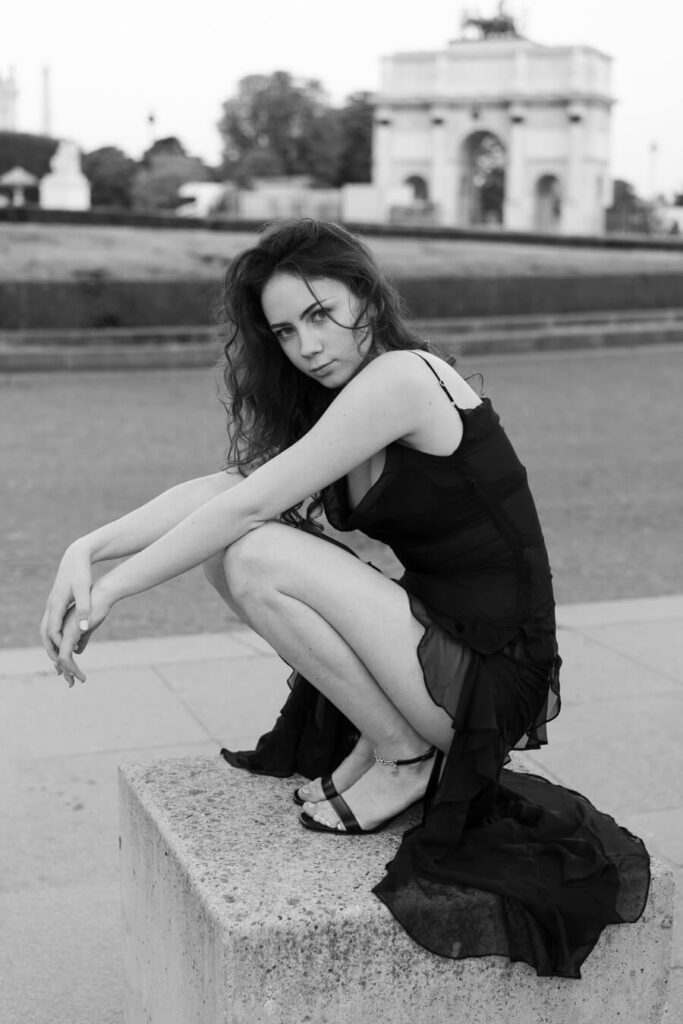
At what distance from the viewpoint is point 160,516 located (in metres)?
2.67

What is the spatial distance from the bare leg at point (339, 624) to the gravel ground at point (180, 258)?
47.3 ft

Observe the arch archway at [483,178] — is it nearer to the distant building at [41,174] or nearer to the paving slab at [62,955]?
the distant building at [41,174]

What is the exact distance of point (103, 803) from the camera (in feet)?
11.5

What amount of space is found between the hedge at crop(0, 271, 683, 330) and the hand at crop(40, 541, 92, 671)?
11.1m

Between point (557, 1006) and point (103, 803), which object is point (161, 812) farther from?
point (103, 803)

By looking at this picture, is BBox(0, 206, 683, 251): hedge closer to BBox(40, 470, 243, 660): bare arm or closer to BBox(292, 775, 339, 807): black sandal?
BBox(40, 470, 243, 660): bare arm

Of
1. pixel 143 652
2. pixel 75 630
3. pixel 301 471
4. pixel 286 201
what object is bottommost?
pixel 143 652

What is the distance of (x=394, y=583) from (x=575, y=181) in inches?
2517

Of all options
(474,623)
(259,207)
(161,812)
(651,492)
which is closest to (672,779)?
(474,623)

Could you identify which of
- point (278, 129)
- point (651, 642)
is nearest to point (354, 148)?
point (278, 129)

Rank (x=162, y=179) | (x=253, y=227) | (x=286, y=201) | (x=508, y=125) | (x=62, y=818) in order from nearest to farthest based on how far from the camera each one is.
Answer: (x=62, y=818)
(x=253, y=227)
(x=286, y=201)
(x=162, y=179)
(x=508, y=125)

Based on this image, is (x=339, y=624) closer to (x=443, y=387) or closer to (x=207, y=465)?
(x=443, y=387)

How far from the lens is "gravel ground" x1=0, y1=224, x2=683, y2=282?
1770 cm

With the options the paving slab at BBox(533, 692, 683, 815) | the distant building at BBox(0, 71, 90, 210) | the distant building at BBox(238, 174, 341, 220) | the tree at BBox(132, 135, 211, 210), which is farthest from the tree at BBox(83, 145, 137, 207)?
the paving slab at BBox(533, 692, 683, 815)
